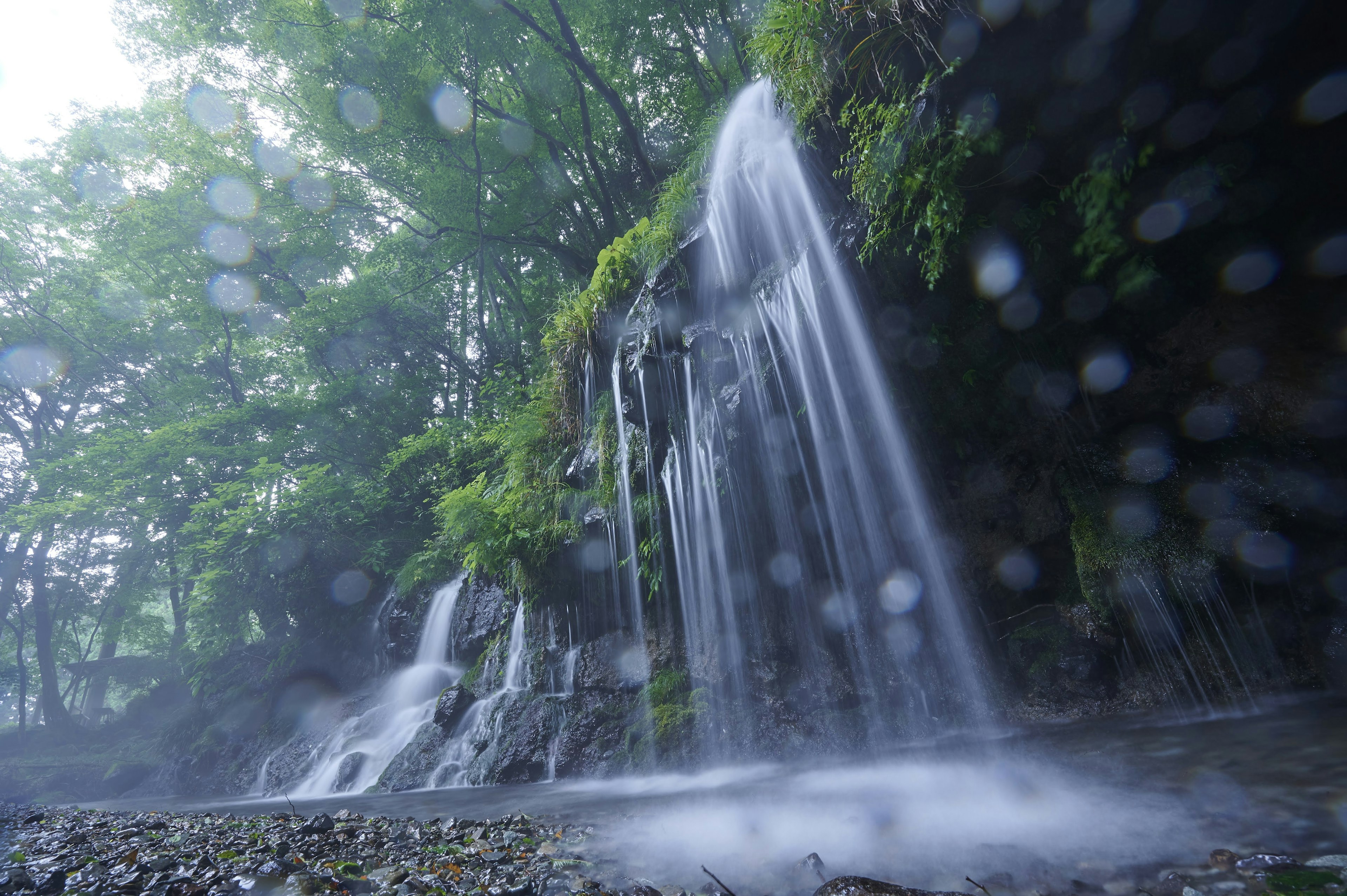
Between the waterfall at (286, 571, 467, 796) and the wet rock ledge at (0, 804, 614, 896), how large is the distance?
5.00 m

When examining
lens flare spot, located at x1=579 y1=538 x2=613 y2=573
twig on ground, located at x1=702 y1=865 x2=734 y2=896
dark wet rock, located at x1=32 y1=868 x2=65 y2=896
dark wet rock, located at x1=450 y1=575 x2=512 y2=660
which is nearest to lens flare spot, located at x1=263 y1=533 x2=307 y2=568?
dark wet rock, located at x1=450 y1=575 x2=512 y2=660

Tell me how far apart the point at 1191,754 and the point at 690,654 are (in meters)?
4.80

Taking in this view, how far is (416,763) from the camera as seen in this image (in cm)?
862

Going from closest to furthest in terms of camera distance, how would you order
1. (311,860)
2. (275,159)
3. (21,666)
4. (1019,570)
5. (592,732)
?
1. (311,860)
2. (1019,570)
3. (592,732)
4. (275,159)
5. (21,666)

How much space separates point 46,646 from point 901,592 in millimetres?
32388

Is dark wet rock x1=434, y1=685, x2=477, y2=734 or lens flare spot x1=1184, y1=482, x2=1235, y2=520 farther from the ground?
lens flare spot x1=1184, y1=482, x2=1235, y2=520

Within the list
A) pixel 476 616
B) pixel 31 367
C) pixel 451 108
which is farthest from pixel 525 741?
pixel 31 367

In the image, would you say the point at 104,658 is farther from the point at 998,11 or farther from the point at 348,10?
the point at 998,11

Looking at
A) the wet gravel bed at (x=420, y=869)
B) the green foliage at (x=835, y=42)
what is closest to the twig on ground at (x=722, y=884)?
the wet gravel bed at (x=420, y=869)

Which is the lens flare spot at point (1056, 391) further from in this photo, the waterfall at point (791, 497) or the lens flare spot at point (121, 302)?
the lens flare spot at point (121, 302)

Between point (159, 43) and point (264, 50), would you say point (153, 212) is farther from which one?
point (264, 50)

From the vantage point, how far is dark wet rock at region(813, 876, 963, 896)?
7.18 feet

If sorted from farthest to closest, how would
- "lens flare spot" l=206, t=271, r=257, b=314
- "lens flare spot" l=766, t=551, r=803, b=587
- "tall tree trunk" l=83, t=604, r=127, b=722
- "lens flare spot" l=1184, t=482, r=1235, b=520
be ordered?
"tall tree trunk" l=83, t=604, r=127, b=722 < "lens flare spot" l=206, t=271, r=257, b=314 < "lens flare spot" l=766, t=551, r=803, b=587 < "lens flare spot" l=1184, t=482, r=1235, b=520

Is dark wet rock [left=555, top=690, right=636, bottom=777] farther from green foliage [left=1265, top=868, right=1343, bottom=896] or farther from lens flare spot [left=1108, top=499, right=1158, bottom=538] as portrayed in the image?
green foliage [left=1265, top=868, right=1343, bottom=896]
